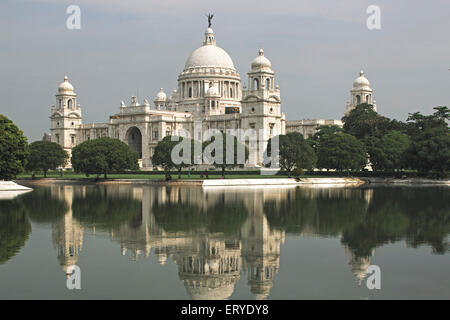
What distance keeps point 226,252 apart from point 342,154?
169 feet

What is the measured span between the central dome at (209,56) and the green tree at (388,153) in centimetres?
4384

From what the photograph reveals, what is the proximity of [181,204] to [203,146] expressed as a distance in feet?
118

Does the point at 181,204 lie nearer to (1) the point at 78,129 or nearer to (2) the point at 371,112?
(2) the point at 371,112

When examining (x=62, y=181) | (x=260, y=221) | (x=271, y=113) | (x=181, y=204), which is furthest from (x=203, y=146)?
(x=260, y=221)

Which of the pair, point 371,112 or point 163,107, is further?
point 163,107

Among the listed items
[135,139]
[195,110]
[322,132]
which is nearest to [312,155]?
[322,132]

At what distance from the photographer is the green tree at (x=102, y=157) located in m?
68.1

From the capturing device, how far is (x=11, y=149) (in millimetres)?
52406

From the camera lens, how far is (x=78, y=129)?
11862cm

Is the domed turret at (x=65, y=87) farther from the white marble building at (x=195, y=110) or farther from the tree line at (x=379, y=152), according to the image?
the tree line at (x=379, y=152)

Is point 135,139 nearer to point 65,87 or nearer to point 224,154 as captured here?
point 65,87

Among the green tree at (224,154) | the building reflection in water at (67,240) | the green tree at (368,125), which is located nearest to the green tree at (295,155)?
the green tree at (224,154)
